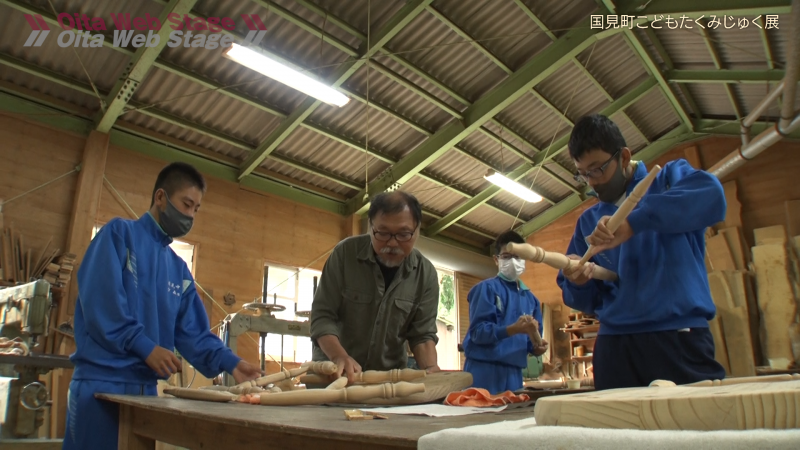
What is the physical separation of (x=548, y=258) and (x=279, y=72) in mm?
4980

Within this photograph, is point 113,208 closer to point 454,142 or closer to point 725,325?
point 454,142

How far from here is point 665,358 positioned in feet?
5.78

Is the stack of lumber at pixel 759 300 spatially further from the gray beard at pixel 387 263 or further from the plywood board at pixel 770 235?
the gray beard at pixel 387 263

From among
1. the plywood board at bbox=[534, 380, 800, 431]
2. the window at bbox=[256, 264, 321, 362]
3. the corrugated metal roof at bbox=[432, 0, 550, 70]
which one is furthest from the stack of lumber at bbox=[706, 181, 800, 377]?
the plywood board at bbox=[534, 380, 800, 431]

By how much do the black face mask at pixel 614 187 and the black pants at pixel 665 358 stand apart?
0.55 metres

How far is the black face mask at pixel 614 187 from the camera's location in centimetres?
205

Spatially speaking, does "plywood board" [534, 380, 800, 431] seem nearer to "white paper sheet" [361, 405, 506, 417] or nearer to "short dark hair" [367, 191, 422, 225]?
"white paper sheet" [361, 405, 506, 417]

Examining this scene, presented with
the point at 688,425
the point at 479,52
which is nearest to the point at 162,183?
the point at 688,425

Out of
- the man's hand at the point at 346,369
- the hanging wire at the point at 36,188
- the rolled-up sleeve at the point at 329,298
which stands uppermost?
the hanging wire at the point at 36,188

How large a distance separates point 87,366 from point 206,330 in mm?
627

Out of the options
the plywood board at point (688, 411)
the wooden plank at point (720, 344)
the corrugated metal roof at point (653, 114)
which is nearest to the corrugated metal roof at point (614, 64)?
the corrugated metal roof at point (653, 114)

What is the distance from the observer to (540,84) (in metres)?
9.19

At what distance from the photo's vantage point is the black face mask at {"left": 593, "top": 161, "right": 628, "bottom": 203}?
205 cm

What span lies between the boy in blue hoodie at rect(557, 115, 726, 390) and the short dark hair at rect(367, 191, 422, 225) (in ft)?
2.63
